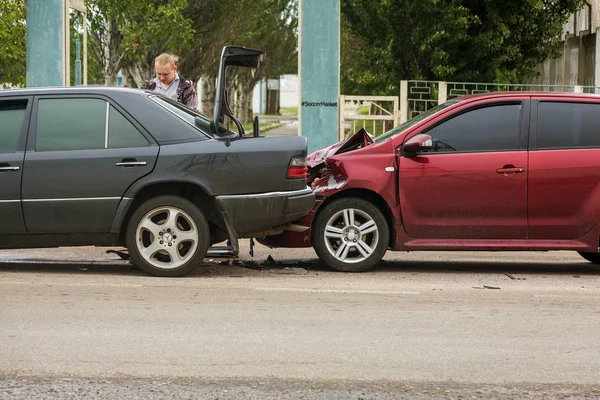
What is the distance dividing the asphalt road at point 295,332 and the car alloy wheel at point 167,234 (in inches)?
7.8

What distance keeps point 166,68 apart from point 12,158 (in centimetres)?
289

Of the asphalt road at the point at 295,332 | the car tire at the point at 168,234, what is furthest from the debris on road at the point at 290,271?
the car tire at the point at 168,234

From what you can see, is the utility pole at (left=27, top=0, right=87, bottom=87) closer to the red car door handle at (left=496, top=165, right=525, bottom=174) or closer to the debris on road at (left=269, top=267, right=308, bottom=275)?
the debris on road at (left=269, top=267, right=308, bottom=275)

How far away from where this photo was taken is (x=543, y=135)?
10070 mm

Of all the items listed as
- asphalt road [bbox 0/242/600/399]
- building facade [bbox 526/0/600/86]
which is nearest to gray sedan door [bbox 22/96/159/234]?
asphalt road [bbox 0/242/600/399]

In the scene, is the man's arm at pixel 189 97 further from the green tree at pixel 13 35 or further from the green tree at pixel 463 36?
the green tree at pixel 463 36

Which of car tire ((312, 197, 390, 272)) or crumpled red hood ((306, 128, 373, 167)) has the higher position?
crumpled red hood ((306, 128, 373, 167))

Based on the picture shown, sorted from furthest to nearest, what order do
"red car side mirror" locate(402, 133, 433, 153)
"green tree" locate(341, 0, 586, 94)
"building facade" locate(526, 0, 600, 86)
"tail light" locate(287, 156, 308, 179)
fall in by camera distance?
"building facade" locate(526, 0, 600, 86) < "green tree" locate(341, 0, 586, 94) < "red car side mirror" locate(402, 133, 433, 153) < "tail light" locate(287, 156, 308, 179)

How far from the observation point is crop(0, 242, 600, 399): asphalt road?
575 cm

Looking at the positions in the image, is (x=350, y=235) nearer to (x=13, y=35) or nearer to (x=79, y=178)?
(x=79, y=178)

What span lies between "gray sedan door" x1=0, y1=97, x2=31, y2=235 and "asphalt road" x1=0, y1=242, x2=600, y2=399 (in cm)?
48

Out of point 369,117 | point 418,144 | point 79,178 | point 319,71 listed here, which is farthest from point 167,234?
point 369,117

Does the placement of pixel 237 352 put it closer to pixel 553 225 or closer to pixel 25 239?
pixel 25 239

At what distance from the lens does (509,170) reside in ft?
32.6
